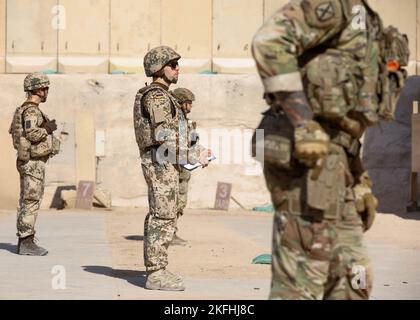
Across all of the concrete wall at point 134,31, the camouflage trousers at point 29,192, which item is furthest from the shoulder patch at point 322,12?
the concrete wall at point 134,31

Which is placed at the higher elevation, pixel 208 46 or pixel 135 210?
pixel 208 46

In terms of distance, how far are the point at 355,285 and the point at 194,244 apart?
8.35m

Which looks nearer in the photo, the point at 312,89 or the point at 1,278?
the point at 312,89

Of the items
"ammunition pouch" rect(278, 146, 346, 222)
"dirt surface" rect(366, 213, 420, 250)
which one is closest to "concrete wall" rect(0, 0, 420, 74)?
"dirt surface" rect(366, 213, 420, 250)

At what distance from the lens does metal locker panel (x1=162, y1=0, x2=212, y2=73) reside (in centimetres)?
2336

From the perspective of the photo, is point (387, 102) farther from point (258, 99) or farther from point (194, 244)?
point (258, 99)

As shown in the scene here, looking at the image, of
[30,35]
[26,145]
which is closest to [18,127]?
[26,145]

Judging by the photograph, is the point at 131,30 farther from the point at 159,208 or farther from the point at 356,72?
the point at 356,72

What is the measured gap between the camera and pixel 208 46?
23.5 metres

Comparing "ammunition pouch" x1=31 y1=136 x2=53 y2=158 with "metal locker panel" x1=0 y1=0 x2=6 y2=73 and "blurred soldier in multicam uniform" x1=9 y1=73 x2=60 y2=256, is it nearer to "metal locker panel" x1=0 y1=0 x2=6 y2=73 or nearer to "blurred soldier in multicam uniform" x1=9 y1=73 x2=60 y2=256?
"blurred soldier in multicam uniform" x1=9 y1=73 x2=60 y2=256

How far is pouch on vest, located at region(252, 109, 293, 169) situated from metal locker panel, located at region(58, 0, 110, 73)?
17.7m
